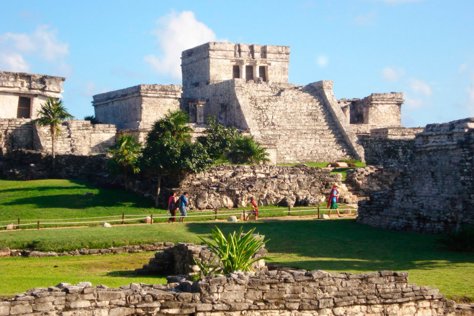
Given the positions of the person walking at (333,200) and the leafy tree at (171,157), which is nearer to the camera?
the person walking at (333,200)

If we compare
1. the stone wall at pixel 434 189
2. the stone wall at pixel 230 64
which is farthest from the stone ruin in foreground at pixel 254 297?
the stone wall at pixel 230 64

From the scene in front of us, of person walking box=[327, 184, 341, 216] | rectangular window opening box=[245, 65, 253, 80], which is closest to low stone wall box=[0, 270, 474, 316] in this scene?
person walking box=[327, 184, 341, 216]

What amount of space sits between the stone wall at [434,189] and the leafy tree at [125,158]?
30.6 ft

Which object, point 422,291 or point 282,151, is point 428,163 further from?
point 282,151

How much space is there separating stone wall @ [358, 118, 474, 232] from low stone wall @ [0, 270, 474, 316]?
29.8 feet

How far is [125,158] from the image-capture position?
105 feet

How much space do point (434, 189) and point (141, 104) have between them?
23.8 meters

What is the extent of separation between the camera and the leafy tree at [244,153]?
37.3 m

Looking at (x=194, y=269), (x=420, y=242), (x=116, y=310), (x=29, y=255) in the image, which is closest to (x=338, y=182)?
(x=420, y=242)

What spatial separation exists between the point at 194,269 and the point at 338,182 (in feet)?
57.7

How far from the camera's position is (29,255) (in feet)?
72.0

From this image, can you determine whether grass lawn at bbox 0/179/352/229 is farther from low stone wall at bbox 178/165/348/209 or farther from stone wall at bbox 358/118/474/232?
stone wall at bbox 358/118/474/232

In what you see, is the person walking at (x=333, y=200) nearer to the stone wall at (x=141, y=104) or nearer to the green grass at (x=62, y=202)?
the green grass at (x=62, y=202)

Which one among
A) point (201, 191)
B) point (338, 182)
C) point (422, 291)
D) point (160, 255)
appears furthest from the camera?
point (338, 182)
